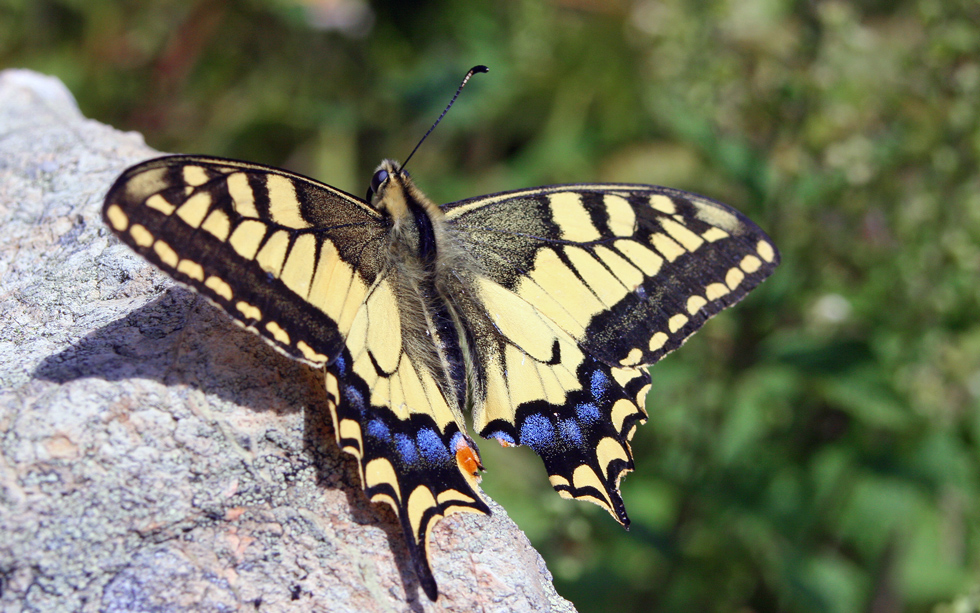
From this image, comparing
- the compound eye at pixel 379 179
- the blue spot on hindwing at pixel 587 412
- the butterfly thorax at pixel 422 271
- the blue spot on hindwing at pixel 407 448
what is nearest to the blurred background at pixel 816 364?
the blue spot on hindwing at pixel 587 412

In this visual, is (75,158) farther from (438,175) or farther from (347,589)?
(438,175)

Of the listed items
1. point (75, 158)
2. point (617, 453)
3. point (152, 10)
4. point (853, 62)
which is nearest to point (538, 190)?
point (617, 453)

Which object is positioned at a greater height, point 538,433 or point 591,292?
point 591,292

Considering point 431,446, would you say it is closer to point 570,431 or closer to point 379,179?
point 570,431

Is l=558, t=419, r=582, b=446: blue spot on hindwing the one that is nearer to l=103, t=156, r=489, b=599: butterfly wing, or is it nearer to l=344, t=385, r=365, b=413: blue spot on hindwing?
l=103, t=156, r=489, b=599: butterfly wing

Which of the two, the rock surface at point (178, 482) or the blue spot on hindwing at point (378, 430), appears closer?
the rock surface at point (178, 482)

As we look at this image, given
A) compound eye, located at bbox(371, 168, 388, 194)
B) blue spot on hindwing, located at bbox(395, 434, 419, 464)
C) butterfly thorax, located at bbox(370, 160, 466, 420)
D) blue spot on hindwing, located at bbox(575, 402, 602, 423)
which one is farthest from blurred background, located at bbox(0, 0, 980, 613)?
compound eye, located at bbox(371, 168, 388, 194)

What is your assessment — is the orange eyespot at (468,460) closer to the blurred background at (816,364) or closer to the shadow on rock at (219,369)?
the shadow on rock at (219,369)

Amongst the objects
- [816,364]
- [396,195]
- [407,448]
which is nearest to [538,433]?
[407,448]

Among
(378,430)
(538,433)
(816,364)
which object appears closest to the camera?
(378,430)
